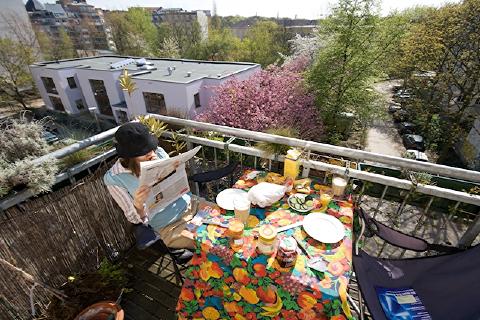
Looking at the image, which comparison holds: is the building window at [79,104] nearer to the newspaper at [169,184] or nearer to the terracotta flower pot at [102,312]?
the newspaper at [169,184]

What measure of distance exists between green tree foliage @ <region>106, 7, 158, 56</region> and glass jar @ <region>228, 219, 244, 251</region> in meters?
34.2

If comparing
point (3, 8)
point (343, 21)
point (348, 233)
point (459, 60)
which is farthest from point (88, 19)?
point (348, 233)

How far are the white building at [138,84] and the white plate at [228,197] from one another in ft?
29.9

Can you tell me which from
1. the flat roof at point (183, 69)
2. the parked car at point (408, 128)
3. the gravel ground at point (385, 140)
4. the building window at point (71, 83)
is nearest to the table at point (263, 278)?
the flat roof at point (183, 69)

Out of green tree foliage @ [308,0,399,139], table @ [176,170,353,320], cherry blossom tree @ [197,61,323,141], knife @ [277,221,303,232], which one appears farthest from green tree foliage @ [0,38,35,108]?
knife @ [277,221,303,232]

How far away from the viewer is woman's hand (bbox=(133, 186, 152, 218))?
73.7 inches

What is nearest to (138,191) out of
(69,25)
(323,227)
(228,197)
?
(228,197)

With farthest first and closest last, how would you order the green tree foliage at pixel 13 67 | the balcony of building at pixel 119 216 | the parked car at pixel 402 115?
the green tree foliage at pixel 13 67, the parked car at pixel 402 115, the balcony of building at pixel 119 216

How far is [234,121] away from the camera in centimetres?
863

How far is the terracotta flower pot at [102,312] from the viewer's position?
6.59 feet

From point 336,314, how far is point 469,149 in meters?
16.5

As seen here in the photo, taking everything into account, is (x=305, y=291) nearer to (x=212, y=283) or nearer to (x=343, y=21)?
(x=212, y=283)

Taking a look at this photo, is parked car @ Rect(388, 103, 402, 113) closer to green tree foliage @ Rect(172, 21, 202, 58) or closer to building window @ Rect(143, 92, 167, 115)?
building window @ Rect(143, 92, 167, 115)

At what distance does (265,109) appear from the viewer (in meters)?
8.96
